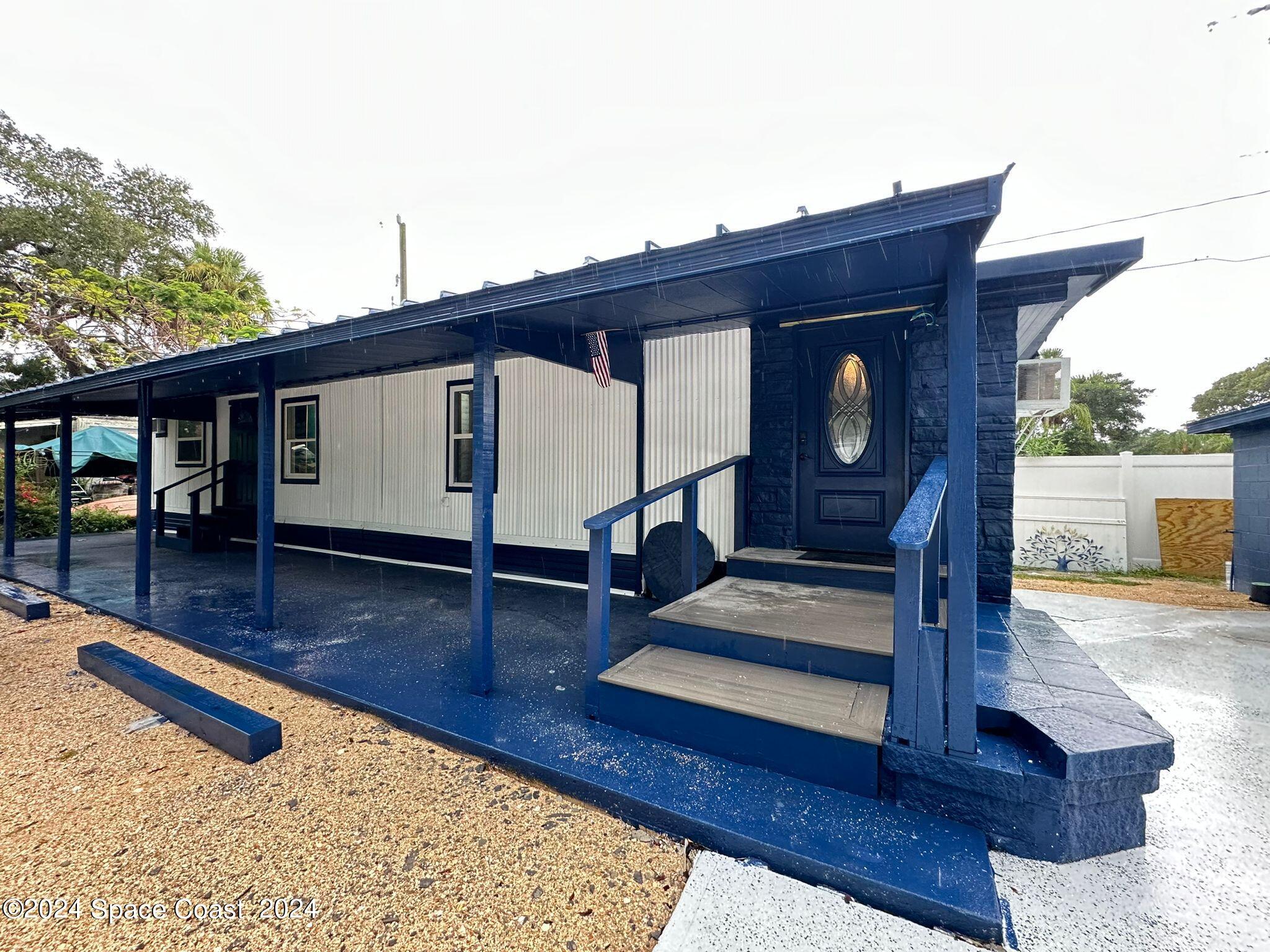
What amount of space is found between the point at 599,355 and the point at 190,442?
31.0 ft

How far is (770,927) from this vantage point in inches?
62.4

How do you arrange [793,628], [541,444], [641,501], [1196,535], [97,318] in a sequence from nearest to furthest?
[793,628]
[641,501]
[541,444]
[1196,535]
[97,318]

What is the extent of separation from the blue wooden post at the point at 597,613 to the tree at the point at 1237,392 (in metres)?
27.9

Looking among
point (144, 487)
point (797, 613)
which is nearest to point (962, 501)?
point (797, 613)

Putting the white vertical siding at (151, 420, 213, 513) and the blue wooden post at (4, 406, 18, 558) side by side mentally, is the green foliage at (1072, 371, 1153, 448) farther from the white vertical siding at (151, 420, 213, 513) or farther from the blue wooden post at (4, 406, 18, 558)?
the blue wooden post at (4, 406, 18, 558)

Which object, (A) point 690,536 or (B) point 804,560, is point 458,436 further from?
(B) point 804,560

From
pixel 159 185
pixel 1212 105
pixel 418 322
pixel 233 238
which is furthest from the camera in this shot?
pixel 233 238

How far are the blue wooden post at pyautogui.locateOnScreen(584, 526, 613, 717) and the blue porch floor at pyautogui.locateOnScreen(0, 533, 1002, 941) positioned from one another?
183 millimetres

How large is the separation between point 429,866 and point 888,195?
2.85 metres

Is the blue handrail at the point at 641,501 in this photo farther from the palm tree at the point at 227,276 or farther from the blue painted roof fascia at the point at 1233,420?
the palm tree at the point at 227,276

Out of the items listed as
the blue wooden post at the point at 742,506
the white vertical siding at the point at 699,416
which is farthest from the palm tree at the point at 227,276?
the blue wooden post at the point at 742,506

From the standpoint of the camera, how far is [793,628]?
2.75m

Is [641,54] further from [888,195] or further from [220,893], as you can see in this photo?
[220,893]

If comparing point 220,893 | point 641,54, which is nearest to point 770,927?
point 220,893
